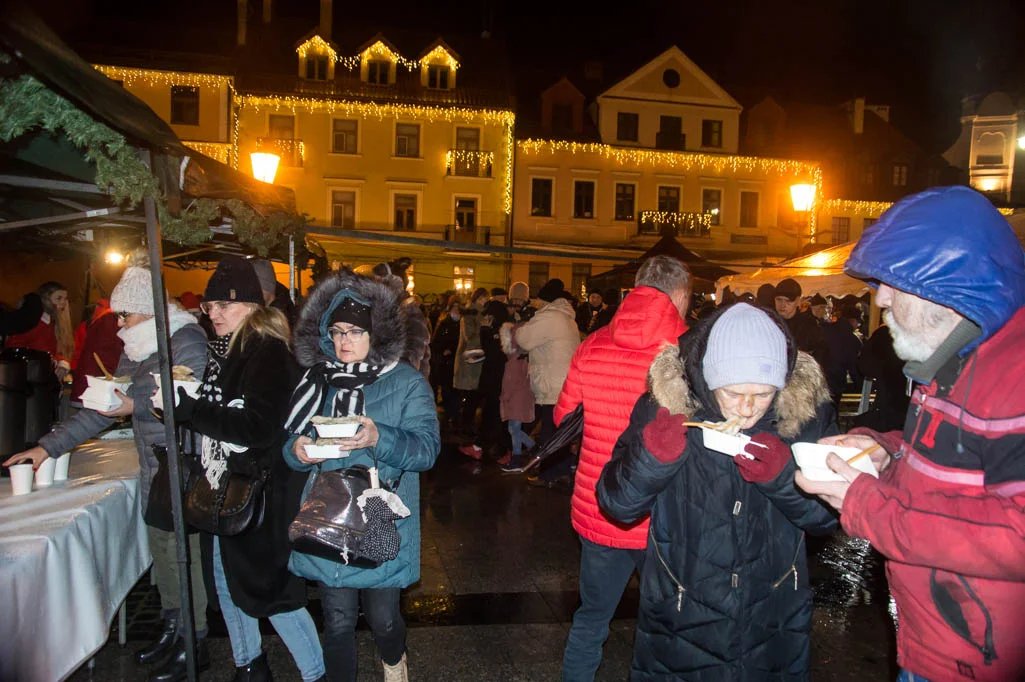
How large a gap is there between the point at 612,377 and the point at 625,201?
92.5 feet

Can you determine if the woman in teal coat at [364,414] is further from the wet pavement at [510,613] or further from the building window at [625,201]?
the building window at [625,201]

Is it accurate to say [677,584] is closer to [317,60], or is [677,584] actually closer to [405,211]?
[405,211]

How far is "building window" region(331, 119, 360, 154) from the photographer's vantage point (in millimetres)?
28422

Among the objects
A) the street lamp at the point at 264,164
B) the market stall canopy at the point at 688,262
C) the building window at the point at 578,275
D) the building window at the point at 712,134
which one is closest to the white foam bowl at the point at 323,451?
the street lamp at the point at 264,164

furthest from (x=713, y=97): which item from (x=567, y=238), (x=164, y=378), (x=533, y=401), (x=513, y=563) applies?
(x=164, y=378)

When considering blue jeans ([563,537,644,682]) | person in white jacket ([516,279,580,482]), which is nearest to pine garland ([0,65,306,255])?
blue jeans ([563,537,644,682])

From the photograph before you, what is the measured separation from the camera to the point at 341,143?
2855 cm

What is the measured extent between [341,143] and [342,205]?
8.43 ft

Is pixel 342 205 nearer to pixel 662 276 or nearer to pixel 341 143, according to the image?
pixel 341 143

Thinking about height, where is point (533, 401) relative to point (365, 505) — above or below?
below

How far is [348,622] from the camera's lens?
119 inches

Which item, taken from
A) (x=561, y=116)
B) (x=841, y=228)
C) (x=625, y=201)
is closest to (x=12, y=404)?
(x=625, y=201)

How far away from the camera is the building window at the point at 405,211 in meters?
29.2

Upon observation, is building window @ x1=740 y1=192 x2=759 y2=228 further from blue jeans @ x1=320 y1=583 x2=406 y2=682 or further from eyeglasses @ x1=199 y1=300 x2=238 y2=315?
blue jeans @ x1=320 y1=583 x2=406 y2=682
